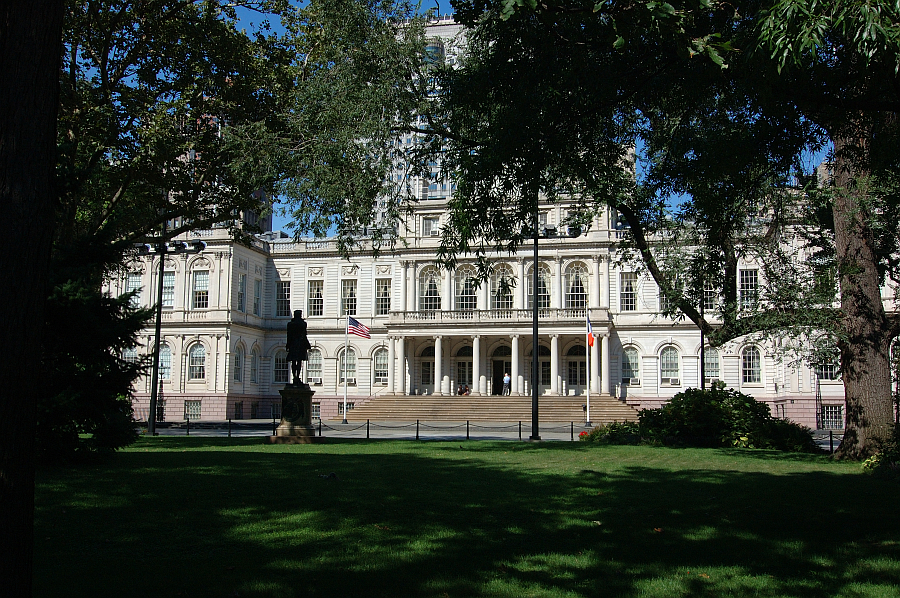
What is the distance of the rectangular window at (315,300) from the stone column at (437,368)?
9.94 metres

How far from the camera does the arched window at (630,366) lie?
5128 cm

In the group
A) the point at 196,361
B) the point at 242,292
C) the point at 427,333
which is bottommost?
the point at 196,361

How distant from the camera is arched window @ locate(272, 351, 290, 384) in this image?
57.2m

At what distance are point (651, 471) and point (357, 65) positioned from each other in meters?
9.88

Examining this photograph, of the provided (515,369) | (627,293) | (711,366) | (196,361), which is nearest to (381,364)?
(515,369)

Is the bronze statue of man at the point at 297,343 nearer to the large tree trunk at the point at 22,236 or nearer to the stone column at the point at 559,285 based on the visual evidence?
the large tree trunk at the point at 22,236

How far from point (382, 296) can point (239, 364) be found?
11.1 m

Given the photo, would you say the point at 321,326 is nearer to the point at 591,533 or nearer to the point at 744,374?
the point at 744,374

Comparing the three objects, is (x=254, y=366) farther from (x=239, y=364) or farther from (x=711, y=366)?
(x=711, y=366)

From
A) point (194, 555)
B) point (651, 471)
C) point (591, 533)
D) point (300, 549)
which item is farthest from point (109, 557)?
point (651, 471)

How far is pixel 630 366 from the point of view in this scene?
51438 millimetres

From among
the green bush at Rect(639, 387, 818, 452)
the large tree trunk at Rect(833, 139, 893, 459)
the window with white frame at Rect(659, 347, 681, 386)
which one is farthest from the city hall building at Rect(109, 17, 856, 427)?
the large tree trunk at Rect(833, 139, 893, 459)

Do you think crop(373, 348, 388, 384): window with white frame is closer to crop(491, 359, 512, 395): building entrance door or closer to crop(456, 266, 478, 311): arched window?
crop(456, 266, 478, 311): arched window

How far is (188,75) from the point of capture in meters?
22.3
